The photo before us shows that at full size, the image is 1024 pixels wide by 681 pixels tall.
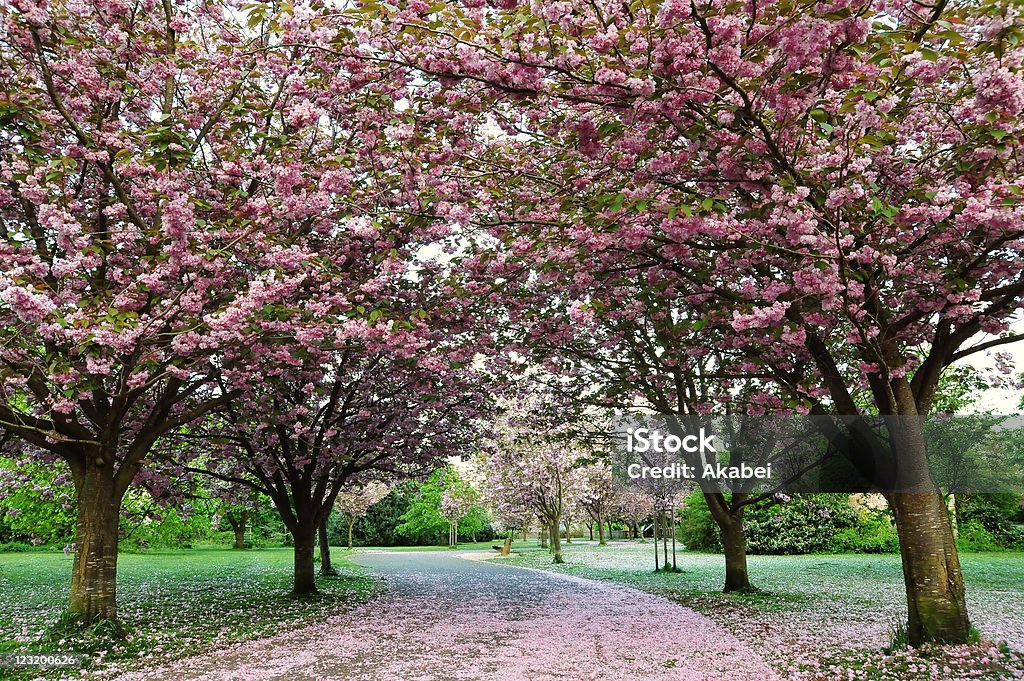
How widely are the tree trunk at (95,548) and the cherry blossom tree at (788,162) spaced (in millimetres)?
7400

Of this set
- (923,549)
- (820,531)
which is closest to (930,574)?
(923,549)

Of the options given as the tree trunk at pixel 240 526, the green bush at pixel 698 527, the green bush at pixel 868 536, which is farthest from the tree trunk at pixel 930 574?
the tree trunk at pixel 240 526

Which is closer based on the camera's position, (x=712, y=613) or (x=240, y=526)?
(x=712, y=613)

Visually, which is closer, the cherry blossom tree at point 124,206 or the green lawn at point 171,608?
the cherry blossom tree at point 124,206

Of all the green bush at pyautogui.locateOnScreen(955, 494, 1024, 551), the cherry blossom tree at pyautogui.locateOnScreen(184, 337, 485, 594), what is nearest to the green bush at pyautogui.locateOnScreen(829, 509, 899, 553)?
the green bush at pyautogui.locateOnScreen(955, 494, 1024, 551)

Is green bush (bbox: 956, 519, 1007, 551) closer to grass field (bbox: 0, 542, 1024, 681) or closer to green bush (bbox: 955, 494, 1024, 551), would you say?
green bush (bbox: 955, 494, 1024, 551)

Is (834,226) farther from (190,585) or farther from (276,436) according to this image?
(190,585)

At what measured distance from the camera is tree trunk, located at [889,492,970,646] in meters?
8.37

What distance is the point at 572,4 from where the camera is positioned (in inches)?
234

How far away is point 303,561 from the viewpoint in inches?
669

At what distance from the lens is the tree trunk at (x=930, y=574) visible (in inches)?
329

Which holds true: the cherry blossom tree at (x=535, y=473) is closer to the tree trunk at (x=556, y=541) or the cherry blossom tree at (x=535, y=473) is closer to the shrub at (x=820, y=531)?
the tree trunk at (x=556, y=541)

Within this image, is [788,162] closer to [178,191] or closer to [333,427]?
[178,191]

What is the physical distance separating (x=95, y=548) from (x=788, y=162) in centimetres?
1130
